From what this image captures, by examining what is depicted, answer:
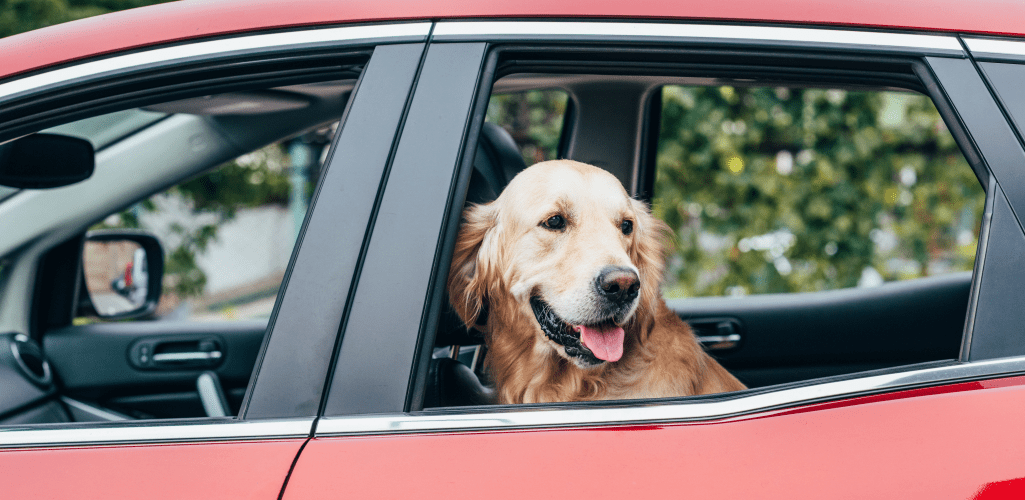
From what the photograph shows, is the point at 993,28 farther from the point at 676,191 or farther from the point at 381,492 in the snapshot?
the point at 676,191

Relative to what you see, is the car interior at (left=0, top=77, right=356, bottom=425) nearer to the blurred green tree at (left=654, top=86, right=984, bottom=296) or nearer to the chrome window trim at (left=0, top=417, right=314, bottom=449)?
the chrome window trim at (left=0, top=417, right=314, bottom=449)

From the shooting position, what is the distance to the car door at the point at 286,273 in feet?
2.95

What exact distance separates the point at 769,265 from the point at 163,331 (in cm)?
377

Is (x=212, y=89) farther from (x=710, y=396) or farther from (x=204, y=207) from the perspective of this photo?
(x=204, y=207)

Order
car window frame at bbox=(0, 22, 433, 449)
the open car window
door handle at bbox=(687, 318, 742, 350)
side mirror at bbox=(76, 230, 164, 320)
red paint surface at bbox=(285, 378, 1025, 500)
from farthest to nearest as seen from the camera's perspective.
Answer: the open car window → door handle at bbox=(687, 318, 742, 350) → side mirror at bbox=(76, 230, 164, 320) → car window frame at bbox=(0, 22, 433, 449) → red paint surface at bbox=(285, 378, 1025, 500)

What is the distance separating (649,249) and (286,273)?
3.53ft

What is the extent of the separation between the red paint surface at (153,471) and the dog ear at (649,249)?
3.34 ft

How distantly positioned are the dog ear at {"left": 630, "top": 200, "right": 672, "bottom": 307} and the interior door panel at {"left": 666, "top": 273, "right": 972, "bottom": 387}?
2.28ft

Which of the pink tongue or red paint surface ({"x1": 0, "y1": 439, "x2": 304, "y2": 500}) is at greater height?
the pink tongue

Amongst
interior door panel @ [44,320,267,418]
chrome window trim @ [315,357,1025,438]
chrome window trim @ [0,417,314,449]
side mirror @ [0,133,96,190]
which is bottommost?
chrome window trim @ [0,417,314,449]

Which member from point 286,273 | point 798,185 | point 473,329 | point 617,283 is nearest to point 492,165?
point 473,329

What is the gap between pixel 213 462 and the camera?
2.96 ft

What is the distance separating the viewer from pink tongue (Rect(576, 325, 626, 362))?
149 centimetres

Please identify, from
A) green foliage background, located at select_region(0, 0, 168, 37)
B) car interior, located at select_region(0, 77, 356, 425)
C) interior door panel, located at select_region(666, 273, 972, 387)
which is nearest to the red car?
car interior, located at select_region(0, 77, 356, 425)
